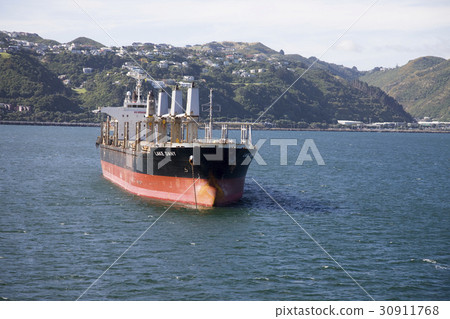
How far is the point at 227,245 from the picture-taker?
102ft

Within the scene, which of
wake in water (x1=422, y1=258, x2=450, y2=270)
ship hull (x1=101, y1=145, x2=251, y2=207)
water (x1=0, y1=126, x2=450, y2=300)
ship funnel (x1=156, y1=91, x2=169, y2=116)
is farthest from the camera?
ship funnel (x1=156, y1=91, x2=169, y2=116)

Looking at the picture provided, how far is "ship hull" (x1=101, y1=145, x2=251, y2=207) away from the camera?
38.9 metres

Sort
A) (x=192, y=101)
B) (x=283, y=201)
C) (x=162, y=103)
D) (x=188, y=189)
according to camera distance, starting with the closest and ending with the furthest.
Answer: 1. (x=188, y=189)
2. (x=192, y=101)
3. (x=283, y=201)
4. (x=162, y=103)

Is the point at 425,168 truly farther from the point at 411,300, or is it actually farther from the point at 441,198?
the point at 411,300

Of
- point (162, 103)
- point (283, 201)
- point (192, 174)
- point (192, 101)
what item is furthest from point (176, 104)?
point (283, 201)

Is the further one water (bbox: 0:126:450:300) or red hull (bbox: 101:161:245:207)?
red hull (bbox: 101:161:245:207)

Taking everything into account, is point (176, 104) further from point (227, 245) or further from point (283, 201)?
point (227, 245)

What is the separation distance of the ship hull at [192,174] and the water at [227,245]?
1.20 m

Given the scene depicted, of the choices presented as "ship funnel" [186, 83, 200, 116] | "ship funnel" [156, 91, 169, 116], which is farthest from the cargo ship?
"ship funnel" [156, 91, 169, 116]

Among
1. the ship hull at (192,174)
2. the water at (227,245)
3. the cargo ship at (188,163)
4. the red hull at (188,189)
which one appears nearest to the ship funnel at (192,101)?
the cargo ship at (188,163)

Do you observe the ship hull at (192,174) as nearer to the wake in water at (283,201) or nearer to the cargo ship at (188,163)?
the cargo ship at (188,163)

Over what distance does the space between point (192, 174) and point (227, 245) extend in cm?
969

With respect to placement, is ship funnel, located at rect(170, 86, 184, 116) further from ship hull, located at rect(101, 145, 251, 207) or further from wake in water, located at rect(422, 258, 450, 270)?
wake in water, located at rect(422, 258, 450, 270)

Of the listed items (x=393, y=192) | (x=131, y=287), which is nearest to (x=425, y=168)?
(x=393, y=192)
